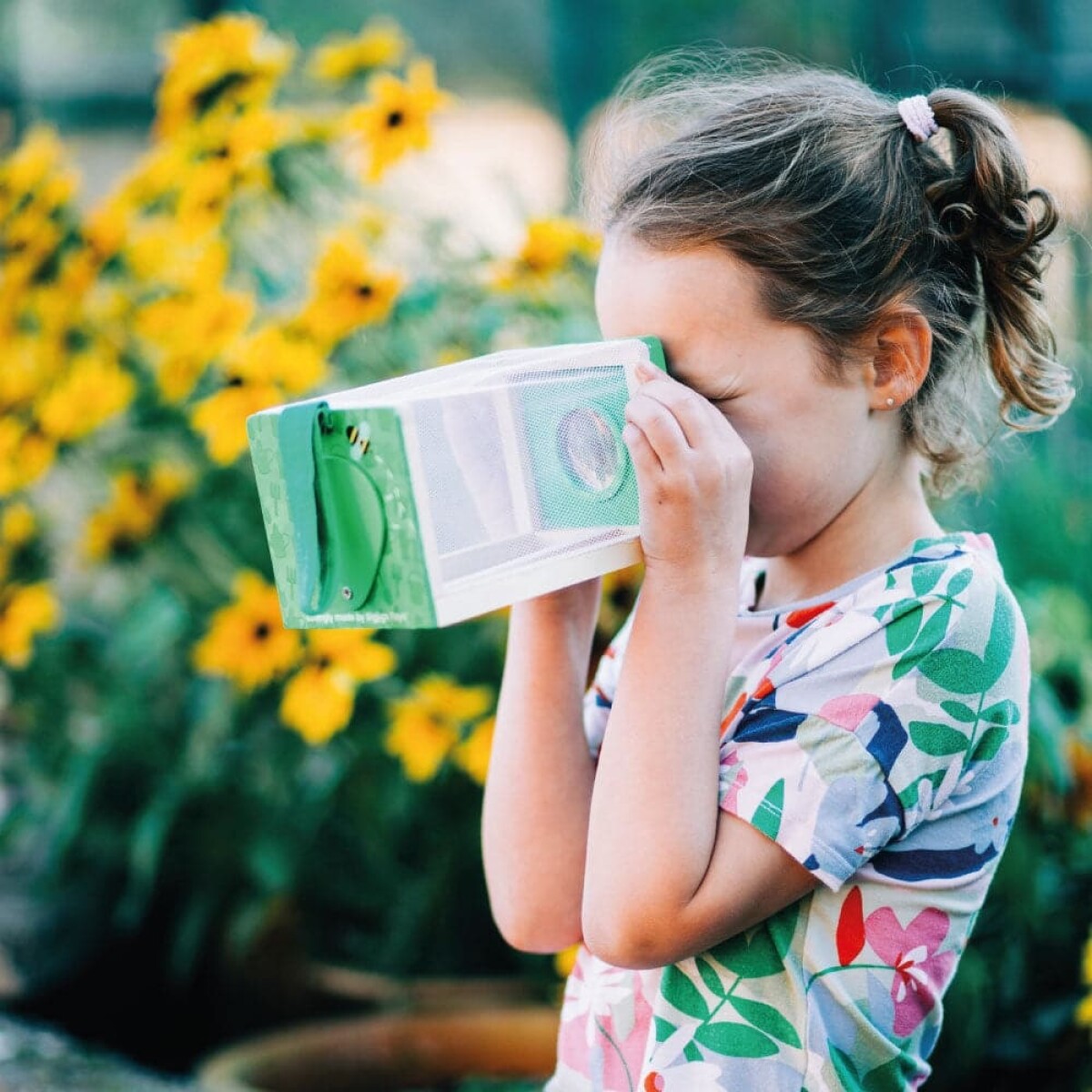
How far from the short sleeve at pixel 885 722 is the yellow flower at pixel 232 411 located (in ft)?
3.42

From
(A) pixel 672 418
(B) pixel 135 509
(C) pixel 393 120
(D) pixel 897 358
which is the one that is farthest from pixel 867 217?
(B) pixel 135 509

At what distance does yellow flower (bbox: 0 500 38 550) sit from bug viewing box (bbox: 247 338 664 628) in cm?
161

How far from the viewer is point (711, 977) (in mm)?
997

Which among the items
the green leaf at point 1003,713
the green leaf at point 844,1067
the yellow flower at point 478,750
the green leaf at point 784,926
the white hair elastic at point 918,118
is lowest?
the yellow flower at point 478,750

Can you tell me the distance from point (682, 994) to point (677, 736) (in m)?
0.19

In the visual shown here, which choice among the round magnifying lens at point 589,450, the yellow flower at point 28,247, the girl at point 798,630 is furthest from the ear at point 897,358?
the yellow flower at point 28,247

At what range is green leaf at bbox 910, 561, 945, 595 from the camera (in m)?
1.01

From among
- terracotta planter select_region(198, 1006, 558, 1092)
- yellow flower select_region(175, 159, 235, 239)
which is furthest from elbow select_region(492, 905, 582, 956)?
yellow flower select_region(175, 159, 235, 239)

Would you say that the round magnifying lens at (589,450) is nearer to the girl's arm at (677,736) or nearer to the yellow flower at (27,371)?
the girl's arm at (677,736)

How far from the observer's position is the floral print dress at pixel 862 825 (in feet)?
3.12

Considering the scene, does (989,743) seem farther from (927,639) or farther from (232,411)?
(232,411)

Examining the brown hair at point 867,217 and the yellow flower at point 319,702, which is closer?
the brown hair at point 867,217

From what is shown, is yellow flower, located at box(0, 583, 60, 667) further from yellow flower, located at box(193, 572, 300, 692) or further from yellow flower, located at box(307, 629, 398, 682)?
yellow flower, located at box(307, 629, 398, 682)

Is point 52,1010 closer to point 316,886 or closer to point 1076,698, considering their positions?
point 316,886
